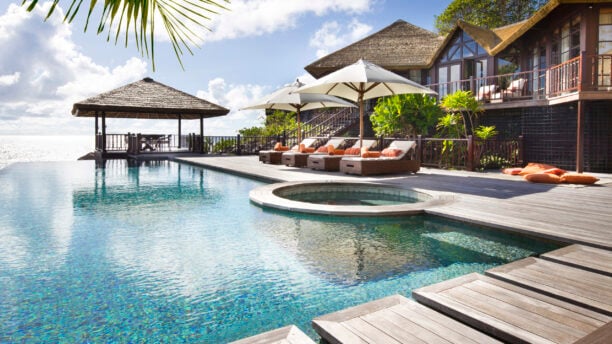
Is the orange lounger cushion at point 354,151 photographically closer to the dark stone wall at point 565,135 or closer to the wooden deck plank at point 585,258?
the dark stone wall at point 565,135

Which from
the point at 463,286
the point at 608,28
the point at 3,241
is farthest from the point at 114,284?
the point at 608,28

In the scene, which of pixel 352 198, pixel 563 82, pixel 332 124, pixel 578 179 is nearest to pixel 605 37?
pixel 563 82

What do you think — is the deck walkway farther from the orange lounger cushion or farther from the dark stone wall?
the orange lounger cushion

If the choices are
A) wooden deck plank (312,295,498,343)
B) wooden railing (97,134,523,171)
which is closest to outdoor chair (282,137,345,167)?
wooden railing (97,134,523,171)

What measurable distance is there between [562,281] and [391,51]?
2202 centimetres

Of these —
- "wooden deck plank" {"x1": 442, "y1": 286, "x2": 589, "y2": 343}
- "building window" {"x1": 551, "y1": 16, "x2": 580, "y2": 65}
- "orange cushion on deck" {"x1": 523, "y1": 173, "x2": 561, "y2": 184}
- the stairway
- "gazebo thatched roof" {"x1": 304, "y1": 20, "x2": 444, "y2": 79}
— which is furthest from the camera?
"gazebo thatched roof" {"x1": 304, "y1": 20, "x2": 444, "y2": 79}

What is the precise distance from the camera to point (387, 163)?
407 inches

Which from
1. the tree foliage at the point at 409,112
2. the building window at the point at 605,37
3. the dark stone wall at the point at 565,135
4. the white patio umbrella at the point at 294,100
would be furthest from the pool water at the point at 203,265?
the building window at the point at 605,37

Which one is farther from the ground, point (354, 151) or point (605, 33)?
point (605, 33)

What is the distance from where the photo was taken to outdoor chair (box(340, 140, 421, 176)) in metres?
10.2

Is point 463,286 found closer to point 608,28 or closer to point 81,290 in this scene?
point 81,290

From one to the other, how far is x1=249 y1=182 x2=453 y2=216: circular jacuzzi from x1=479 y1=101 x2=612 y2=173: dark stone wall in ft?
22.4

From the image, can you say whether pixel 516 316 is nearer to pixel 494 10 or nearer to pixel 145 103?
pixel 145 103

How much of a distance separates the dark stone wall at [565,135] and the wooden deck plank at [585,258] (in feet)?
30.4
